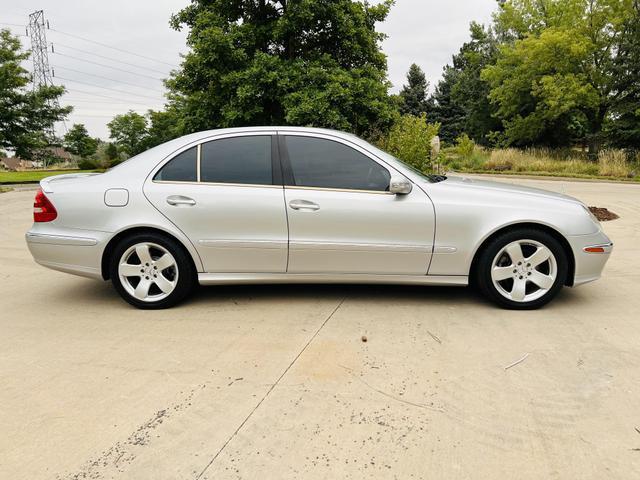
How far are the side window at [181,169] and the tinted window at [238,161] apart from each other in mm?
77

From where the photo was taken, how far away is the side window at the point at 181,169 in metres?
4.22

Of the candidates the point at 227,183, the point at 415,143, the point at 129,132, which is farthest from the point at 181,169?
the point at 129,132

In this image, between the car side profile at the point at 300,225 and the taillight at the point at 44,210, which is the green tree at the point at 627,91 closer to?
the car side profile at the point at 300,225

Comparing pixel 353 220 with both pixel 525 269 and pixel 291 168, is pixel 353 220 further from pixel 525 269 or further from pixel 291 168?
pixel 525 269

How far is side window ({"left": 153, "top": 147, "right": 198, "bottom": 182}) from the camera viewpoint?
4.22 metres

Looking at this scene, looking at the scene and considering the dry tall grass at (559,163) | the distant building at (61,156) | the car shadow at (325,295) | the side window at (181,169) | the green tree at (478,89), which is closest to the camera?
the side window at (181,169)

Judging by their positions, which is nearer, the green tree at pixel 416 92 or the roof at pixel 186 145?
the roof at pixel 186 145

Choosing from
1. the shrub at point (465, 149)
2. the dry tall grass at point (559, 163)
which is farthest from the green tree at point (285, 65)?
the dry tall grass at point (559, 163)

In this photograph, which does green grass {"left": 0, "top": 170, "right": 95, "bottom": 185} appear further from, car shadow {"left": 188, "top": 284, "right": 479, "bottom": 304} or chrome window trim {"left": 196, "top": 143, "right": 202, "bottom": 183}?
chrome window trim {"left": 196, "top": 143, "right": 202, "bottom": 183}

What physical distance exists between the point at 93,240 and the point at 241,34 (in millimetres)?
14027

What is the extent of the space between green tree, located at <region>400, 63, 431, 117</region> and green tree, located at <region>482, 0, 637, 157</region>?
20102 millimetres

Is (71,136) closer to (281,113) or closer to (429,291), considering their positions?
(281,113)

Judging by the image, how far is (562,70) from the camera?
2675cm

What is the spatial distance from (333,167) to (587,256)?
222cm
